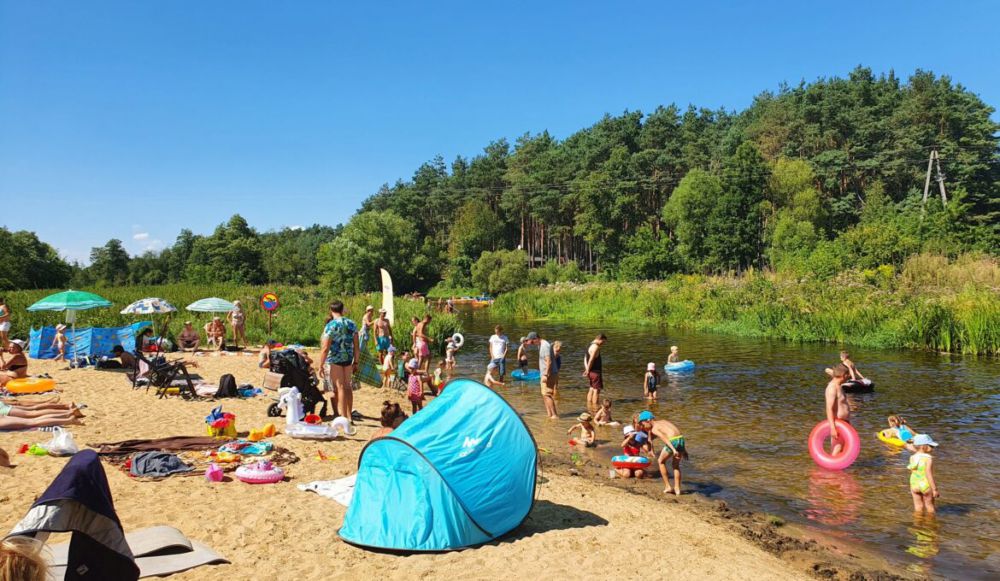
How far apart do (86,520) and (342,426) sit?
797 centimetres

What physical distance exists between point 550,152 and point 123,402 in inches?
2828

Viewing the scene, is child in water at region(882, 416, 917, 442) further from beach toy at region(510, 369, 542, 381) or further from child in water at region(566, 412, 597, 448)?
beach toy at region(510, 369, 542, 381)

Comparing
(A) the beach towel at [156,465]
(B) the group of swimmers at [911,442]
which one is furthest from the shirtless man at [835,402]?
(A) the beach towel at [156,465]

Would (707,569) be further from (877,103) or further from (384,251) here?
(877,103)

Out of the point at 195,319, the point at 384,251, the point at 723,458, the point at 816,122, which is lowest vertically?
the point at 723,458

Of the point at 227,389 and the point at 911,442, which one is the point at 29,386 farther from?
the point at 911,442

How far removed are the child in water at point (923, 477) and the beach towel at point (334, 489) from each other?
24.7ft

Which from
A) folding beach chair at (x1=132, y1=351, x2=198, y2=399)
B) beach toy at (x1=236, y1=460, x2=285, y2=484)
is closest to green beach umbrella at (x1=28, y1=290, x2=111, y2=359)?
folding beach chair at (x1=132, y1=351, x2=198, y2=399)

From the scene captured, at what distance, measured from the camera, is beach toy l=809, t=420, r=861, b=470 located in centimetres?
1038

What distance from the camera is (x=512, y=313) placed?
4647cm

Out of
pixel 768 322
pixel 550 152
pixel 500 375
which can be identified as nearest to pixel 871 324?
pixel 768 322

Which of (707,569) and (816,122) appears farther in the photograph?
(816,122)

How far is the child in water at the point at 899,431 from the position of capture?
11.6 metres

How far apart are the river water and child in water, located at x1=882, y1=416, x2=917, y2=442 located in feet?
0.99
